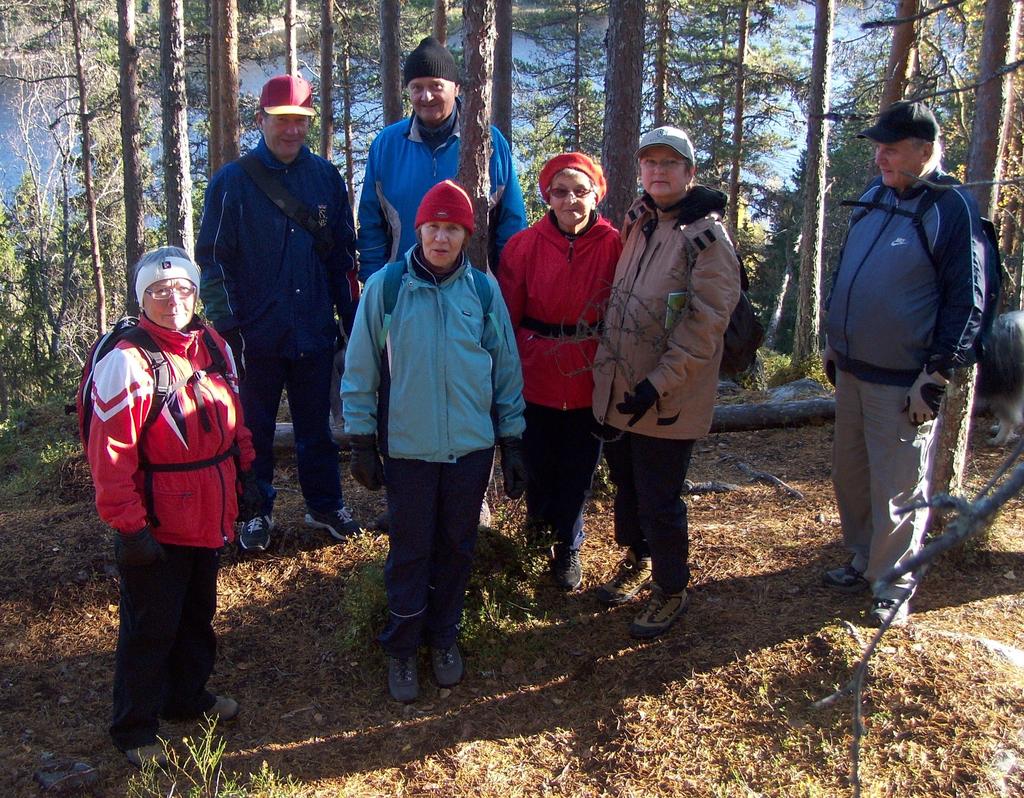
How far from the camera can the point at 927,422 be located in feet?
12.8

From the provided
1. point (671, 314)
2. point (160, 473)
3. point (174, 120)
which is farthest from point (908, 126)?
point (174, 120)

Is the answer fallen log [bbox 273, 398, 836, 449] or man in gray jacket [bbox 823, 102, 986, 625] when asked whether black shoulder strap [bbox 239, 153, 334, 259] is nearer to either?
man in gray jacket [bbox 823, 102, 986, 625]

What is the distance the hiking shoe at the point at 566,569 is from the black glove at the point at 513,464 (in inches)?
32.7

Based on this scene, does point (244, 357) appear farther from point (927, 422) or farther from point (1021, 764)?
point (1021, 764)

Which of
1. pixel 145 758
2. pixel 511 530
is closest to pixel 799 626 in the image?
pixel 511 530

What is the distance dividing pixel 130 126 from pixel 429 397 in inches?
508

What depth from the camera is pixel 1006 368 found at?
15.0ft

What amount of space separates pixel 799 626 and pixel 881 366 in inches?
54.2

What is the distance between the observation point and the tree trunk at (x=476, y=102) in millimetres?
4305

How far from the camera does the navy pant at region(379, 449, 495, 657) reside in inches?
145

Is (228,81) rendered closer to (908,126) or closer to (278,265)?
(278,265)

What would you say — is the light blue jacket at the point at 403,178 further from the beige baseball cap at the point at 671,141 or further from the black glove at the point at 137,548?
the black glove at the point at 137,548

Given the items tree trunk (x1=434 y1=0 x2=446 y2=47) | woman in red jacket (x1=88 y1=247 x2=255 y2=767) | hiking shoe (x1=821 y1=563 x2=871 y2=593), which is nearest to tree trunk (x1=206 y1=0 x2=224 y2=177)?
tree trunk (x1=434 y1=0 x2=446 y2=47)

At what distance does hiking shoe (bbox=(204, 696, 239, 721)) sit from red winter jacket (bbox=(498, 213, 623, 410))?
2.10 m
